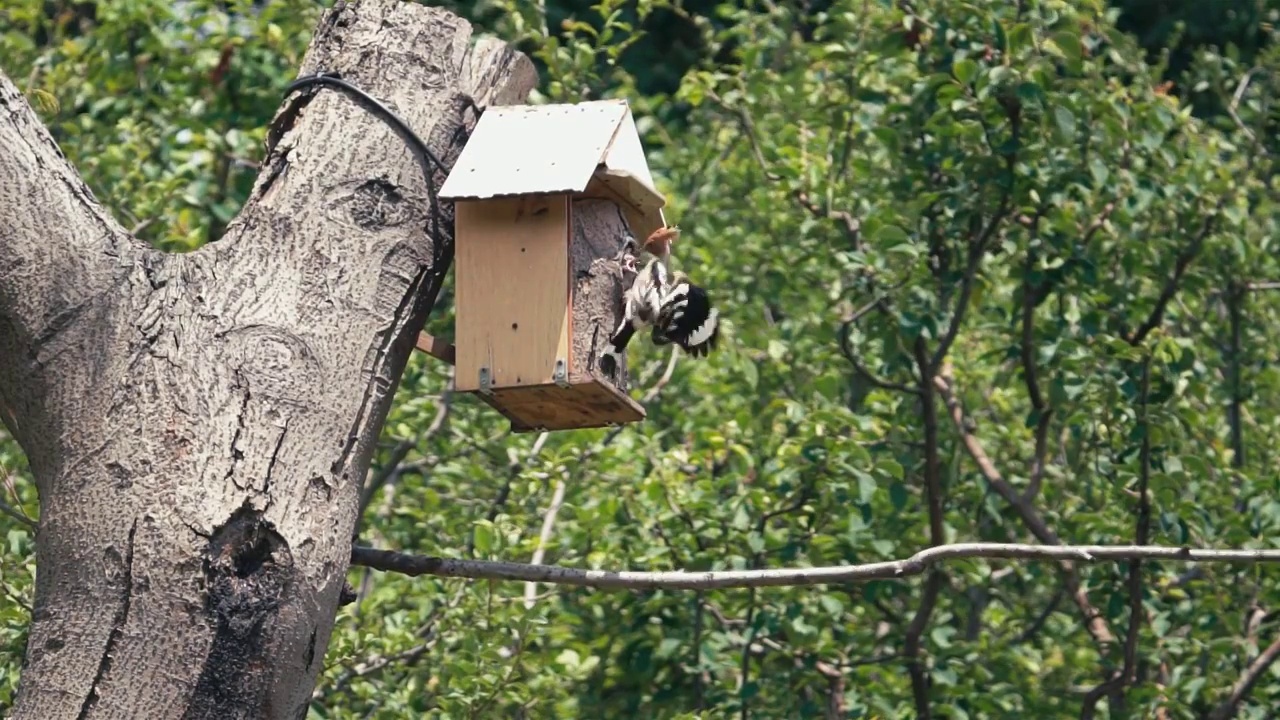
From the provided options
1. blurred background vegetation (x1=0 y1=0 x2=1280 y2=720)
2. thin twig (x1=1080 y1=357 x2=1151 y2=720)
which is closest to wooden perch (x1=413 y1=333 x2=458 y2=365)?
blurred background vegetation (x1=0 y1=0 x2=1280 y2=720)

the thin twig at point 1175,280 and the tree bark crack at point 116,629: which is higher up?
the thin twig at point 1175,280

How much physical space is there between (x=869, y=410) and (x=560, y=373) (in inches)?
109

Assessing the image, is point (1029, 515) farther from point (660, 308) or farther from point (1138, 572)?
point (660, 308)

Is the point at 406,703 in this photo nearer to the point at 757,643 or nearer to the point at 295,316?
the point at 757,643

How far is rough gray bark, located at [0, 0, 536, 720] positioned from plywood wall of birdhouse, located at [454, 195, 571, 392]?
1.37 ft

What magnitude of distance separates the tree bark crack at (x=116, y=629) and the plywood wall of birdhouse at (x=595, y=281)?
1041 mm

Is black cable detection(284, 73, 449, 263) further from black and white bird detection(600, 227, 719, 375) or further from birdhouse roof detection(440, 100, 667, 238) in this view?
black and white bird detection(600, 227, 719, 375)

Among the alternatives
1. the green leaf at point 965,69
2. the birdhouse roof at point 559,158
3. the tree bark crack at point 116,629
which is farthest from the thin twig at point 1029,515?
the tree bark crack at point 116,629

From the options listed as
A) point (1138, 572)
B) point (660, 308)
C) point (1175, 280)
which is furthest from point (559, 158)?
point (1175, 280)

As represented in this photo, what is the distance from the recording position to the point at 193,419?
245 cm

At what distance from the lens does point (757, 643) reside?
5168mm

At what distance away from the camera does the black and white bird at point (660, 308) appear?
342cm

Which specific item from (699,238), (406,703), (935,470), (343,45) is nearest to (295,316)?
(343,45)

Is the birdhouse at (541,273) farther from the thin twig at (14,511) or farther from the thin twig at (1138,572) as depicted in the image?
the thin twig at (1138,572)
